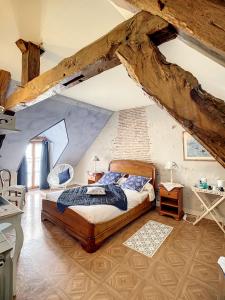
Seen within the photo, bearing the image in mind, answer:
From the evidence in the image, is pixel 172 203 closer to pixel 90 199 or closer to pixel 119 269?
pixel 90 199

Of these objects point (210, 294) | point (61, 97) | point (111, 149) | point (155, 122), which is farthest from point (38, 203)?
point (210, 294)

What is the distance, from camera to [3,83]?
2.81 m

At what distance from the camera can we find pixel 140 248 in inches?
107

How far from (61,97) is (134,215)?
9.61 ft

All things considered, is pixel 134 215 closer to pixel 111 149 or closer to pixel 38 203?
pixel 111 149

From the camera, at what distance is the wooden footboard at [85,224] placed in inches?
104

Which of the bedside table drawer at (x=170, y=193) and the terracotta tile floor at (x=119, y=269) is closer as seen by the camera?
the terracotta tile floor at (x=119, y=269)

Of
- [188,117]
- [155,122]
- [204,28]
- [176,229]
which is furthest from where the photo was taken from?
[155,122]

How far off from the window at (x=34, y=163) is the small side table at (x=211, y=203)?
5.36m

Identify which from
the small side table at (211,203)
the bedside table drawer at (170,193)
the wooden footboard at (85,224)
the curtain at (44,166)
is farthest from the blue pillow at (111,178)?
the curtain at (44,166)

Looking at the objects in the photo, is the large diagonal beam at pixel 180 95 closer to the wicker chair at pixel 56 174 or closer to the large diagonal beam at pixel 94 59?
the large diagonal beam at pixel 94 59

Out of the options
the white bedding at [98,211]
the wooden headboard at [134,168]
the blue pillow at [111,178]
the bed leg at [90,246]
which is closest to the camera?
the bed leg at [90,246]

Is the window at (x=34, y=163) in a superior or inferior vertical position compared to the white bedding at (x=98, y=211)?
superior

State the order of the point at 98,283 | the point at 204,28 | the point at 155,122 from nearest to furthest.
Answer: the point at 204,28 → the point at 98,283 → the point at 155,122
